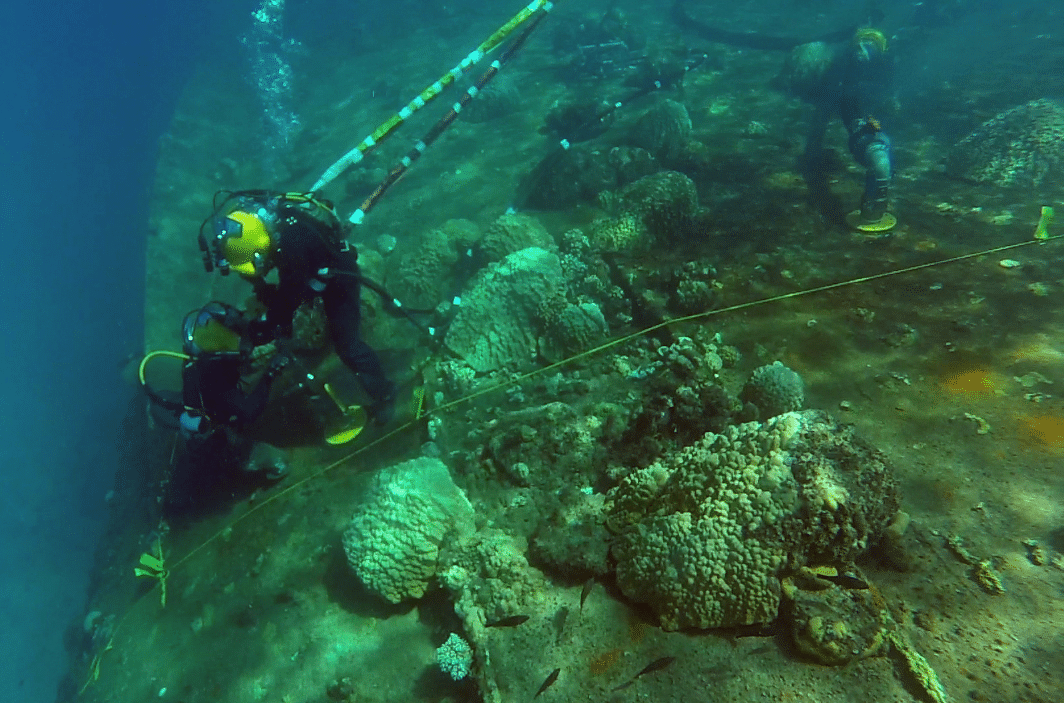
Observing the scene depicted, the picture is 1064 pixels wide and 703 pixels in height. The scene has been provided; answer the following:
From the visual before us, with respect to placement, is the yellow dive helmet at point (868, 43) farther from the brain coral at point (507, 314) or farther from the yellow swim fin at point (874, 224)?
the brain coral at point (507, 314)

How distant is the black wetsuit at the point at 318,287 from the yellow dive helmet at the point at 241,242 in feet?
0.54

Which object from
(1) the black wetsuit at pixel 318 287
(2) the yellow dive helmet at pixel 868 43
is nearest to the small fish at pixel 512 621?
(1) the black wetsuit at pixel 318 287

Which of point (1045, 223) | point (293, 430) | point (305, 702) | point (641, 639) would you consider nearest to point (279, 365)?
point (293, 430)

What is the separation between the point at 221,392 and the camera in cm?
514

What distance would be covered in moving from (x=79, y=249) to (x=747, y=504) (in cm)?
A: 4234

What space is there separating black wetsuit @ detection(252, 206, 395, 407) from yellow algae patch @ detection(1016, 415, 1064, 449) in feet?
18.6

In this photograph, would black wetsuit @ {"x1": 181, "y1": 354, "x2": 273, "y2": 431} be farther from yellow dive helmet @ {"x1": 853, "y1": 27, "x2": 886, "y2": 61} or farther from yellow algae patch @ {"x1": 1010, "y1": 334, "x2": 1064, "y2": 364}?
yellow dive helmet @ {"x1": 853, "y1": 27, "x2": 886, "y2": 61}

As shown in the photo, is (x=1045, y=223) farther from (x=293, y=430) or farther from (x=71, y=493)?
(x=71, y=493)

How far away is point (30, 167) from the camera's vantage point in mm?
47531

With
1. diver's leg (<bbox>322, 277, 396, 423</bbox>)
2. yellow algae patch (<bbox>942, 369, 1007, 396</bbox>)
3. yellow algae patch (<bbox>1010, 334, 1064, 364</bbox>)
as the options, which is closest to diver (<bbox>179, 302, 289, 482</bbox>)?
diver's leg (<bbox>322, 277, 396, 423</bbox>)

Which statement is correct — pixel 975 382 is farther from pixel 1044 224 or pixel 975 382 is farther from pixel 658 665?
pixel 1044 224

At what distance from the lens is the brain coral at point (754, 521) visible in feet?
9.11

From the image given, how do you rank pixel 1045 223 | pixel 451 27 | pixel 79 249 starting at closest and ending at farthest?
pixel 1045 223
pixel 451 27
pixel 79 249

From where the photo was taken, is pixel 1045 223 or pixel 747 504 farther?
pixel 1045 223
